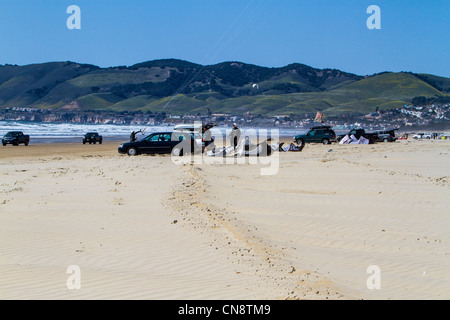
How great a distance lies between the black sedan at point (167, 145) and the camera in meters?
28.6

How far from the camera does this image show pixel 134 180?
1744 centimetres

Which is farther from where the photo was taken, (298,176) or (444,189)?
(298,176)

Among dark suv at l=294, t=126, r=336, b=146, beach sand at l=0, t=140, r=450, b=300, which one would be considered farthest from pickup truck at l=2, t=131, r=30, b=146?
beach sand at l=0, t=140, r=450, b=300

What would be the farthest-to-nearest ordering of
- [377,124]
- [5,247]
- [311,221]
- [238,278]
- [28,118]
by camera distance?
[28,118]
[377,124]
[311,221]
[5,247]
[238,278]

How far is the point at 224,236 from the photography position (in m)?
9.59

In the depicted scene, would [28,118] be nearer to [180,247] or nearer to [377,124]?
[377,124]

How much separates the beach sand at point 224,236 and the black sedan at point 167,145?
33.8 feet

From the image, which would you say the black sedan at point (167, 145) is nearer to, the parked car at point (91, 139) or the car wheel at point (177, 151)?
the car wheel at point (177, 151)

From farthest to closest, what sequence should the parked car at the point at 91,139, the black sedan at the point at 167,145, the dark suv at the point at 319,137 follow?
the parked car at the point at 91,139, the dark suv at the point at 319,137, the black sedan at the point at 167,145

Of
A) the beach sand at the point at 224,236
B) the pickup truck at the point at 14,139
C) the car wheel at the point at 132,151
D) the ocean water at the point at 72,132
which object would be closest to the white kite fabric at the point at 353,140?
the car wheel at the point at 132,151

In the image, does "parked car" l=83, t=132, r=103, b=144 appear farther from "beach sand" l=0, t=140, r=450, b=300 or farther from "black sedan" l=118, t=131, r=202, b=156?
"beach sand" l=0, t=140, r=450, b=300
